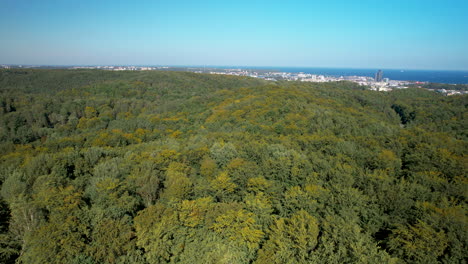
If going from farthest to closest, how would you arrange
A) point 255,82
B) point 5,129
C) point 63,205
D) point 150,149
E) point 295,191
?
1. point 255,82
2. point 5,129
3. point 150,149
4. point 295,191
5. point 63,205

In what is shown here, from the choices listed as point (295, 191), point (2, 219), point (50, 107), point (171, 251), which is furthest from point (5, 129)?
point (295, 191)

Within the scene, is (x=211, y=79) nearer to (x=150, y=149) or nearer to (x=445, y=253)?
(x=150, y=149)

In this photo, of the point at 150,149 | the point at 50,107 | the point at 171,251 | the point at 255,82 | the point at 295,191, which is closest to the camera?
the point at 171,251

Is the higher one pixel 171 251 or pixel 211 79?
pixel 211 79

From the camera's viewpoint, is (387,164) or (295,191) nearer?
(295,191)

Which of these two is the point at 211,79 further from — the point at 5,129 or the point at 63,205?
the point at 63,205

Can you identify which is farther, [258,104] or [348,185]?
[258,104]

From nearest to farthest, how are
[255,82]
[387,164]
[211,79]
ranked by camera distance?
[387,164], [255,82], [211,79]

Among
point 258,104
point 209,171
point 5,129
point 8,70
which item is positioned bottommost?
point 5,129

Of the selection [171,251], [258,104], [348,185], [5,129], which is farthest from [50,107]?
[348,185]
